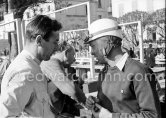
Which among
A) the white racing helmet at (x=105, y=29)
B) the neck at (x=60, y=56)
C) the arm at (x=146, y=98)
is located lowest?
the arm at (x=146, y=98)

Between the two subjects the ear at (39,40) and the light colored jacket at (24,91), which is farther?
the ear at (39,40)

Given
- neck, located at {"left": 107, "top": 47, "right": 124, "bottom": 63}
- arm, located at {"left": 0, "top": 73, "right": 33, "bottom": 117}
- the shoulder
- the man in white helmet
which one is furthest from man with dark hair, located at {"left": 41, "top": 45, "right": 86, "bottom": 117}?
arm, located at {"left": 0, "top": 73, "right": 33, "bottom": 117}

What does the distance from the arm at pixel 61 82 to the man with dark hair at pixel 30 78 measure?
54 cm

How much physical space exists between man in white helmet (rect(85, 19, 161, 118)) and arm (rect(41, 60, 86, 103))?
1.07 ft

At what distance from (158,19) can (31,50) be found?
29934mm

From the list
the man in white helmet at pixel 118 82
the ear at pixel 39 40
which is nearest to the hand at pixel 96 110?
the man in white helmet at pixel 118 82

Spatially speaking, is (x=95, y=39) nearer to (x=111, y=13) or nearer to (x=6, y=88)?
(x=6, y=88)

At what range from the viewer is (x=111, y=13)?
5578 cm

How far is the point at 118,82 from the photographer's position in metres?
1.89

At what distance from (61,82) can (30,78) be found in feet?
2.58

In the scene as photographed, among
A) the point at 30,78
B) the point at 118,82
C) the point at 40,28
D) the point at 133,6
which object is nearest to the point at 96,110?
the point at 118,82

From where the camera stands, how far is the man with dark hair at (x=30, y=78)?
1.55 metres

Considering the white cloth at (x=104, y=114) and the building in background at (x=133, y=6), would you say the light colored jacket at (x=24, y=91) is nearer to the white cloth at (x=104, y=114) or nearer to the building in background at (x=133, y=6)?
the white cloth at (x=104, y=114)

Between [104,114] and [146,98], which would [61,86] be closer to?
[104,114]
